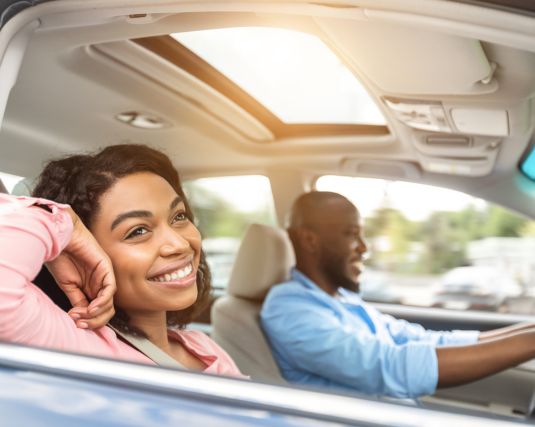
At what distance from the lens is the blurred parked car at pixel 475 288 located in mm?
3451

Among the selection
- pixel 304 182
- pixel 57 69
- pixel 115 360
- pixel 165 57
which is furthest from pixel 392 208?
pixel 115 360

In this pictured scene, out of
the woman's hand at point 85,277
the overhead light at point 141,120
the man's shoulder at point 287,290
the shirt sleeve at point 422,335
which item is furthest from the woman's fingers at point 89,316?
the shirt sleeve at point 422,335

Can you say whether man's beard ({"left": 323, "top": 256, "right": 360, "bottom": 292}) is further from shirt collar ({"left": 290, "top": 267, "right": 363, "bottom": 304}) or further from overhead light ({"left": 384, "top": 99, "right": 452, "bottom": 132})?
overhead light ({"left": 384, "top": 99, "right": 452, "bottom": 132})

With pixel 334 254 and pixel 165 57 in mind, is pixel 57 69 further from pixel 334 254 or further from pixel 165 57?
pixel 334 254

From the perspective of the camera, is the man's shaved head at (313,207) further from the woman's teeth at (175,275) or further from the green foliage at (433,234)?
the woman's teeth at (175,275)

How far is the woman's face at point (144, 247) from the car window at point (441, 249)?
1.46m

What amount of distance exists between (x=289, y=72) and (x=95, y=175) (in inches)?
38.1

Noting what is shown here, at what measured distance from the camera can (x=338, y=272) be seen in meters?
2.87

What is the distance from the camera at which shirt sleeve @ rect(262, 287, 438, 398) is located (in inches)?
92.6

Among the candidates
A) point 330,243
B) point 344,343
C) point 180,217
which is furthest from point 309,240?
point 180,217

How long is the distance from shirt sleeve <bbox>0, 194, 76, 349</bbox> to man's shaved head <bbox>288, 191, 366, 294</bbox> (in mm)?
1614

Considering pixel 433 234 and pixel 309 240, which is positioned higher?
pixel 433 234

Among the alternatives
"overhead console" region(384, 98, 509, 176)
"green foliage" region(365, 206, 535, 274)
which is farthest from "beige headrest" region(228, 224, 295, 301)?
"overhead console" region(384, 98, 509, 176)

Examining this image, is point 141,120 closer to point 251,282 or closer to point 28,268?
point 251,282
